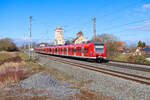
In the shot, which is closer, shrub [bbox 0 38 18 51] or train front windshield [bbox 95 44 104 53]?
train front windshield [bbox 95 44 104 53]

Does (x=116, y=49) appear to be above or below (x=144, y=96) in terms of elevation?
above

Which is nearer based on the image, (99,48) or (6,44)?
(99,48)

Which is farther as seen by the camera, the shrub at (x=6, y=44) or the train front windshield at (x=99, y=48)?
the shrub at (x=6, y=44)

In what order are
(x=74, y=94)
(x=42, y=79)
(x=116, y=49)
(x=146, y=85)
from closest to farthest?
(x=74, y=94), (x=146, y=85), (x=42, y=79), (x=116, y=49)

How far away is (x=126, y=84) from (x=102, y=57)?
41.8ft

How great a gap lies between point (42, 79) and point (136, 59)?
1697 cm

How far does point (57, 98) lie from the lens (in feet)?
23.0

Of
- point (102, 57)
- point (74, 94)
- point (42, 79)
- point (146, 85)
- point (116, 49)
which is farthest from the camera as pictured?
point (116, 49)

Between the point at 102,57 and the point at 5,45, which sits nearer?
the point at 102,57

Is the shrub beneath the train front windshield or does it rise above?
above

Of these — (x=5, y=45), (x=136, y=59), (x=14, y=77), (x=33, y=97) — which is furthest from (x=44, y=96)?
(x=5, y=45)

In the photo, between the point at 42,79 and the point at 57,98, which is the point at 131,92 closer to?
the point at 57,98

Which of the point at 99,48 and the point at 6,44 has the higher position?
the point at 6,44

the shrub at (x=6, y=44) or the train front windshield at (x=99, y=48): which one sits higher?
the shrub at (x=6, y=44)
